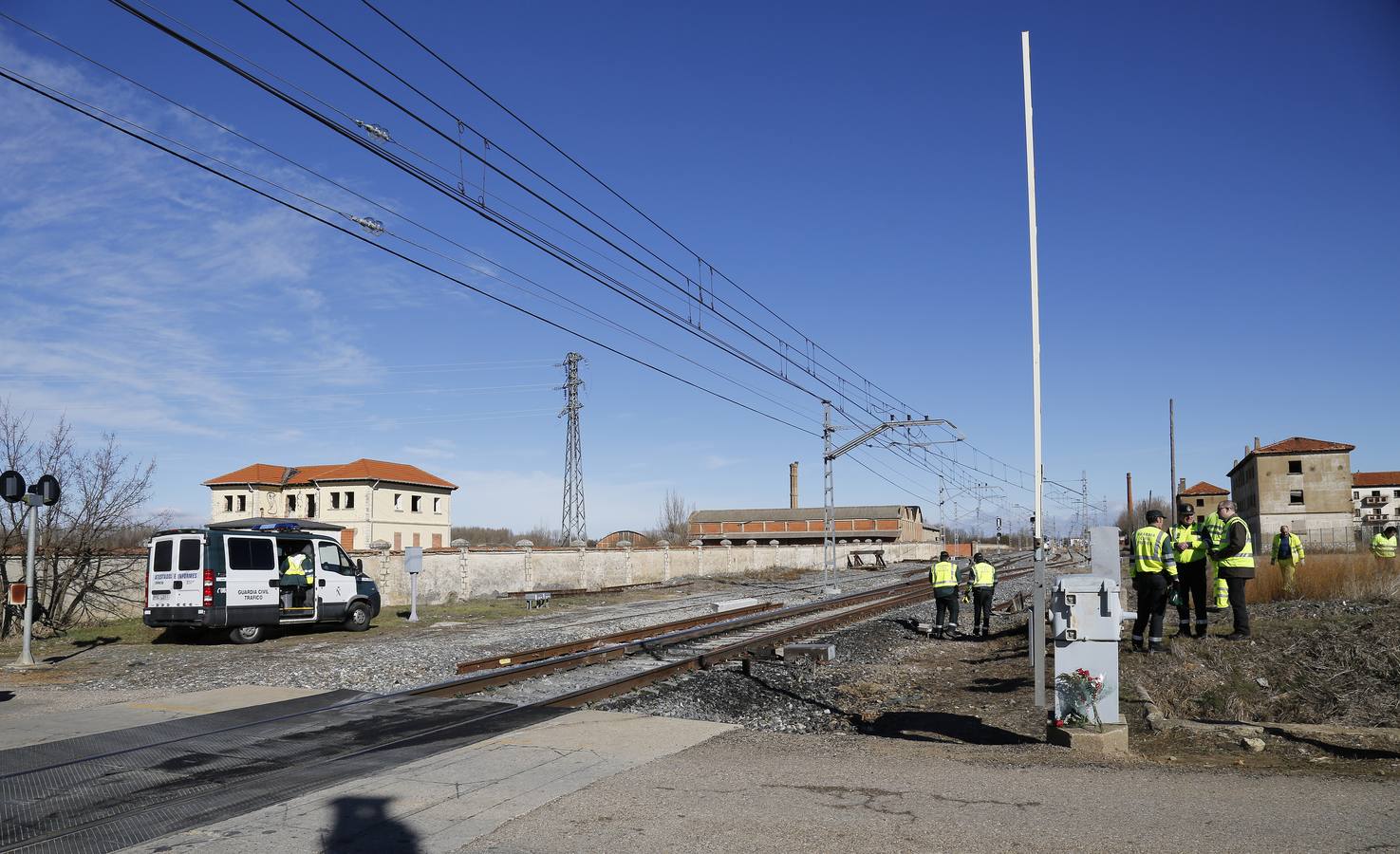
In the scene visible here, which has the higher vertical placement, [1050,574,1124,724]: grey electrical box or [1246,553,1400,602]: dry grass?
[1050,574,1124,724]: grey electrical box

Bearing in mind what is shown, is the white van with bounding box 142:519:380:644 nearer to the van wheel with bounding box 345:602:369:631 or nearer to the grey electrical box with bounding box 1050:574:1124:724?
the van wheel with bounding box 345:602:369:631

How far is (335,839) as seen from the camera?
19.8 ft

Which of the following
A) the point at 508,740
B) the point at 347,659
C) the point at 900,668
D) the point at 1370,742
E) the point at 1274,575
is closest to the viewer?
the point at 1370,742

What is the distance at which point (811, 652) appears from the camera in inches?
646

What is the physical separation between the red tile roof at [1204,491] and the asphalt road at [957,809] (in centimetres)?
10909

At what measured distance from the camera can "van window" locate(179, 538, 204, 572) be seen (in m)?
17.8

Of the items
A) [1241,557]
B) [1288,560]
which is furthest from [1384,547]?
[1241,557]

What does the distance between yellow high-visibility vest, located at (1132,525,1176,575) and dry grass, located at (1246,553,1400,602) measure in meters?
6.43

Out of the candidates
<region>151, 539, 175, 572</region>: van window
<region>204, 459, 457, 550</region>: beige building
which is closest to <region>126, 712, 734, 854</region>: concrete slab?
<region>151, 539, 175, 572</region>: van window

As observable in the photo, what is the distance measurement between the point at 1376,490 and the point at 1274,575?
11635 centimetres

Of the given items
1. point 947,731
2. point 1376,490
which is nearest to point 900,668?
point 947,731

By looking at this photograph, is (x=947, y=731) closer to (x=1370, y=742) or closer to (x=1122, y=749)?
(x=1122, y=749)

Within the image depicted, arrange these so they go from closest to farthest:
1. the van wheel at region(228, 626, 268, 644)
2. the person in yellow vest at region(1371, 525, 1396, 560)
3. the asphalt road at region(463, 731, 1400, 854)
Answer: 1. the asphalt road at region(463, 731, 1400, 854)
2. the van wheel at region(228, 626, 268, 644)
3. the person in yellow vest at region(1371, 525, 1396, 560)

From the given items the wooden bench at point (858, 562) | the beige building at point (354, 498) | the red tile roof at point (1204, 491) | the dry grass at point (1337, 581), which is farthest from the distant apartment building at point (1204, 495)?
the dry grass at point (1337, 581)
